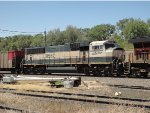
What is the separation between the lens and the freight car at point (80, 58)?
96.3 feet

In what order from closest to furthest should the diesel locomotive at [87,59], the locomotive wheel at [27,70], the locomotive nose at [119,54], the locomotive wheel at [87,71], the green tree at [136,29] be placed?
1. the diesel locomotive at [87,59]
2. the locomotive nose at [119,54]
3. the locomotive wheel at [87,71]
4. the locomotive wheel at [27,70]
5. the green tree at [136,29]

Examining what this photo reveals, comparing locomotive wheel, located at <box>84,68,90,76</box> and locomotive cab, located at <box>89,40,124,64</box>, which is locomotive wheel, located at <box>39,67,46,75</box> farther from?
locomotive cab, located at <box>89,40,124,64</box>

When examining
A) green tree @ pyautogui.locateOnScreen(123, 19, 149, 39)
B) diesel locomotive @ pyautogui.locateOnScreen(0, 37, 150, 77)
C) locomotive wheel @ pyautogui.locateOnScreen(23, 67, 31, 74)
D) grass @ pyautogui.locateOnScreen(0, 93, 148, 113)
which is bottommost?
grass @ pyautogui.locateOnScreen(0, 93, 148, 113)

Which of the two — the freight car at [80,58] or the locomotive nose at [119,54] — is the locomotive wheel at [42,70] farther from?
the locomotive nose at [119,54]

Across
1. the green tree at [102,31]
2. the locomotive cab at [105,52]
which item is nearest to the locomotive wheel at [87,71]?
the locomotive cab at [105,52]

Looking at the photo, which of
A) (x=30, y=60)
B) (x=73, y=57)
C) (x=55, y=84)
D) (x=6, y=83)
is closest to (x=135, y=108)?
(x=55, y=84)

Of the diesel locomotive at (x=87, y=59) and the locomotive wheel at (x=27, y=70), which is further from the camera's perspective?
the locomotive wheel at (x=27, y=70)

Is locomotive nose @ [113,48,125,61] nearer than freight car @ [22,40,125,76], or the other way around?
locomotive nose @ [113,48,125,61]

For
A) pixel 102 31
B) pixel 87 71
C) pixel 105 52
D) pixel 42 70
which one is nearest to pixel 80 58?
pixel 87 71

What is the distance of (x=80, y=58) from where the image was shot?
32.2 metres

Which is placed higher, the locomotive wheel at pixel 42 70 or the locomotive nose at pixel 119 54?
the locomotive nose at pixel 119 54

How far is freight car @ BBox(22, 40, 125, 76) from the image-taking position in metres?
29.3

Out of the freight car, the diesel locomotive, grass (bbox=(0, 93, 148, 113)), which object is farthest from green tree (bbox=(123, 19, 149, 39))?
grass (bbox=(0, 93, 148, 113))

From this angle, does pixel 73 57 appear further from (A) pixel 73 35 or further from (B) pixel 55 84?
(A) pixel 73 35
